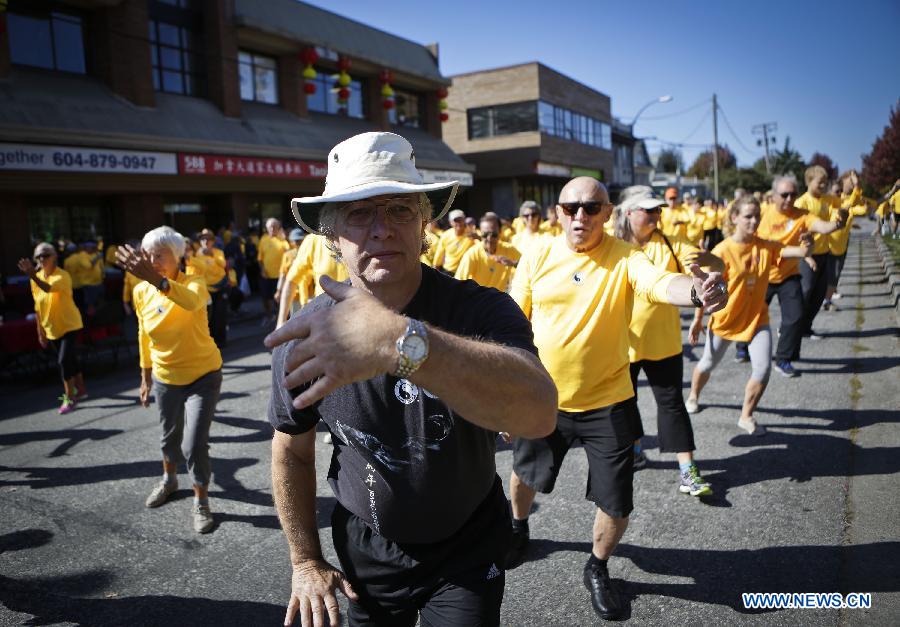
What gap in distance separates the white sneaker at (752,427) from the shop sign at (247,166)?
1272 centimetres

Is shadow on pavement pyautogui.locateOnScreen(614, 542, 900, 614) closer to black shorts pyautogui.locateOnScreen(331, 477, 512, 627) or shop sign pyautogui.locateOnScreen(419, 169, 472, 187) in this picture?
black shorts pyautogui.locateOnScreen(331, 477, 512, 627)

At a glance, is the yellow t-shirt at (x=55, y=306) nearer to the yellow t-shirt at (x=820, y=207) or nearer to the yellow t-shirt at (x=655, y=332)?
the yellow t-shirt at (x=655, y=332)

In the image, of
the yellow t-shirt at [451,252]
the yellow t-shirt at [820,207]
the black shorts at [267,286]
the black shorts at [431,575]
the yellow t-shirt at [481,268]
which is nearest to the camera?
the black shorts at [431,575]

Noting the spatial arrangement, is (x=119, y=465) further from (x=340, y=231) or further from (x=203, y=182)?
(x=203, y=182)

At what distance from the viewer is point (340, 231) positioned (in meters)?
1.81

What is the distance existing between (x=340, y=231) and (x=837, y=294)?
45.5 ft

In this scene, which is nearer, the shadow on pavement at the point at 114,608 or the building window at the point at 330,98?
the shadow on pavement at the point at 114,608

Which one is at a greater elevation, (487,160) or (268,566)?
(487,160)

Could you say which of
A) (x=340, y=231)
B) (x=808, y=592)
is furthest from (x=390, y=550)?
(x=808, y=592)

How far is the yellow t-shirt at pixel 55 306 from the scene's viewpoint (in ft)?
24.5

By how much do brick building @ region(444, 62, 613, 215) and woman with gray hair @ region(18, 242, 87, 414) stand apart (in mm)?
28499

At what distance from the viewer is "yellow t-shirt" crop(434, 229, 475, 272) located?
9570 mm

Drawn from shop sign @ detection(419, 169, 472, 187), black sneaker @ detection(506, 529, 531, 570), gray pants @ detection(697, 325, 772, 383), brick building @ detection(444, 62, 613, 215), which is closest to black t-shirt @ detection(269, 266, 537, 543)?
black sneaker @ detection(506, 529, 531, 570)

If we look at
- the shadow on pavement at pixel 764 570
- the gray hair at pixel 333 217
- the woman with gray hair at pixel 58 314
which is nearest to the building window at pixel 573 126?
the woman with gray hair at pixel 58 314
